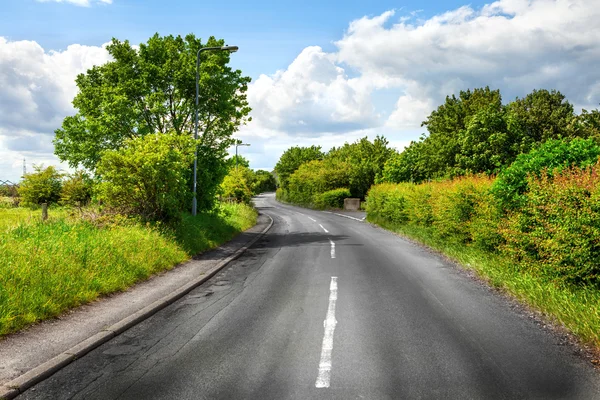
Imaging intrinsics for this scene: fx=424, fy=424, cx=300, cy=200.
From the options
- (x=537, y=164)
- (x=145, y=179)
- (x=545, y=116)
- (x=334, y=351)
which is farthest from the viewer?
(x=545, y=116)

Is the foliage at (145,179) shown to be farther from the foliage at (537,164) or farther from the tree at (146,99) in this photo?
the foliage at (537,164)

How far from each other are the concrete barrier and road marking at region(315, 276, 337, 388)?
3845 centimetres

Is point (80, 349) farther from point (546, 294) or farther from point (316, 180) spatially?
point (316, 180)

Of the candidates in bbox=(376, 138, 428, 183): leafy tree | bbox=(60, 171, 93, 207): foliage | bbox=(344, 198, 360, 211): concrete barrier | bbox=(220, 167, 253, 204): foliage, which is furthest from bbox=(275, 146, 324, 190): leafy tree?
bbox=(60, 171, 93, 207): foliage

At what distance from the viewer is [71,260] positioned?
8438mm

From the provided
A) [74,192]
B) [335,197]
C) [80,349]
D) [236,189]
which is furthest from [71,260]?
[335,197]

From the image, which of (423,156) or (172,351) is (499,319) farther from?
(423,156)

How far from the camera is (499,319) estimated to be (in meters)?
6.79

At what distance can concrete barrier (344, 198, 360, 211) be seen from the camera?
153ft

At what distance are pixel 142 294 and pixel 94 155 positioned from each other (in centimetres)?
1276

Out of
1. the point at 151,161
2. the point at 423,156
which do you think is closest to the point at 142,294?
the point at 151,161

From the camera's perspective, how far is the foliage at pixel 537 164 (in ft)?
31.7

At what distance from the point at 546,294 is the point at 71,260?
29.3 ft

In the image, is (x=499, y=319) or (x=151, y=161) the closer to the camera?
(x=499, y=319)
